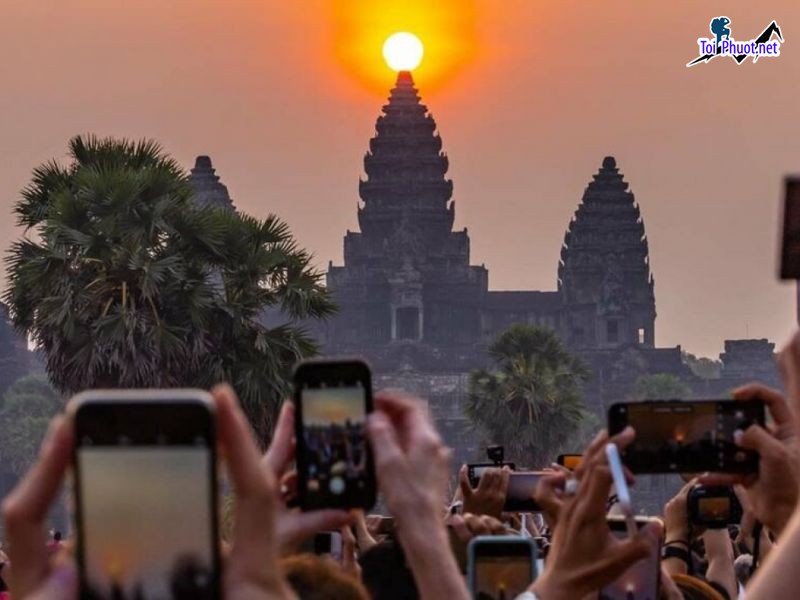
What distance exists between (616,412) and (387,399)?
0.92m

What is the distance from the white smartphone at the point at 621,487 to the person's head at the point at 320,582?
1.30 feet

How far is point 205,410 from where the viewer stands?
271cm

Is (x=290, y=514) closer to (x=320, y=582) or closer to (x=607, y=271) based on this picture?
(x=320, y=582)

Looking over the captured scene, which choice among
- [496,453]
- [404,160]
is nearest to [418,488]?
[496,453]

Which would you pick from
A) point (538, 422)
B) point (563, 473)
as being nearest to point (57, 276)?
point (563, 473)

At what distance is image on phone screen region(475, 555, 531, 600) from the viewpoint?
4562mm

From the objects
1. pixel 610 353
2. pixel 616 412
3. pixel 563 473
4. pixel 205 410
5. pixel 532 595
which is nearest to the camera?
pixel 205 410

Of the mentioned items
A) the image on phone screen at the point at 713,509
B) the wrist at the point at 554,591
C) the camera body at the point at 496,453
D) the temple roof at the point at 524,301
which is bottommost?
the camera body at the point at 496,453

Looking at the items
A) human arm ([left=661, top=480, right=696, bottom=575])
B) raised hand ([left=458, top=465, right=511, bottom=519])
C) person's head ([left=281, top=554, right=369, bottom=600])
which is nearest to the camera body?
human arm ([left=661, top=480, right=696, bottom=575])

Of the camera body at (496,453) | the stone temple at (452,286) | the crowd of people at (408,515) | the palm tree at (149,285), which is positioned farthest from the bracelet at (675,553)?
the stone temple at (452,286)

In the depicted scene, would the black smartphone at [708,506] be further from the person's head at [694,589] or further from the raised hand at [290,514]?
the raised hand at [290,514]

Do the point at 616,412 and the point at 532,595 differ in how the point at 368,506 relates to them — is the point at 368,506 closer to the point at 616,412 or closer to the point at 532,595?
the point at 532,595

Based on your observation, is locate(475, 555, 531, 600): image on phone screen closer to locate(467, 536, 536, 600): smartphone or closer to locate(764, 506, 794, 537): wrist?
locate(467, 536, 536, 600): smartphone

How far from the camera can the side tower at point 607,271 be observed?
172750 millimetres
